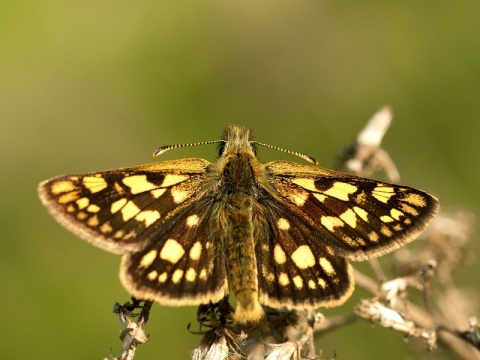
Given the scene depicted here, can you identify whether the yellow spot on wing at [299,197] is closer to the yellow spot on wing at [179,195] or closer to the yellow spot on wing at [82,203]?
the yellow spot on wing at [179,195]

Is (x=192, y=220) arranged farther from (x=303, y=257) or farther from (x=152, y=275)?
(x=303, y=257)

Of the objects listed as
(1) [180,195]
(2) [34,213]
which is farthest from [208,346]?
(2) [34,213]

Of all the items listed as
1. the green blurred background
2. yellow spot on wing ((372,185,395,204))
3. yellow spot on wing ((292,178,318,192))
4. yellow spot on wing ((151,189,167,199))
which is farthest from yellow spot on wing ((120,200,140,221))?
the green blurred background

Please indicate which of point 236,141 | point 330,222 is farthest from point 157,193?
point 330,222

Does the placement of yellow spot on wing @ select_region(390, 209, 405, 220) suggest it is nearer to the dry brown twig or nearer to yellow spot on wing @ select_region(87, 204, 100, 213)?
the dry brown twig

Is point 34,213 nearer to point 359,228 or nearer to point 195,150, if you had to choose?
point 195,150

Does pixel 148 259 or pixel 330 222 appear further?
pixel 330 222
